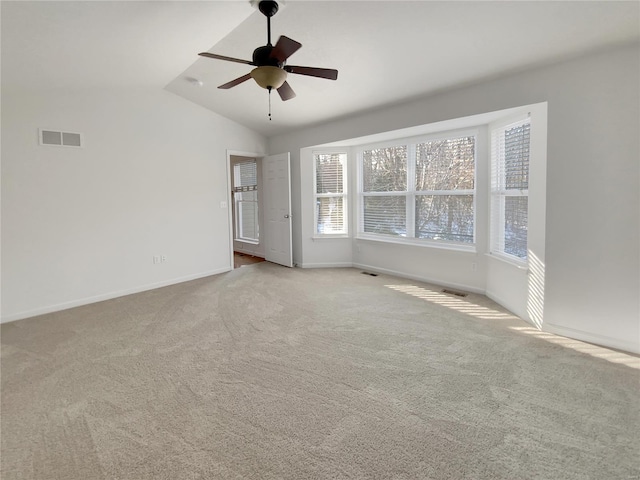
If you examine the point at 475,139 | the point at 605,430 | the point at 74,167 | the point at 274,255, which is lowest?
the point at 605,430

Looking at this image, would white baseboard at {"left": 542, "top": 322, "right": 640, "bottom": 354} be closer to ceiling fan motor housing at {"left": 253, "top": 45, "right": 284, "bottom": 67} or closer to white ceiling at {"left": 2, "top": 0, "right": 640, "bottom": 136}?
white ceiling at {"left": 2, "top": 0, "right": 640, "bottom": 136}

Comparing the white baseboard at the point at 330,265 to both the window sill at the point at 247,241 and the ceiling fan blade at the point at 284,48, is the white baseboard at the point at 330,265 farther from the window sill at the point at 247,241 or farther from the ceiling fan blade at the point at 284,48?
the ceiling fan blade at the point at 284,48

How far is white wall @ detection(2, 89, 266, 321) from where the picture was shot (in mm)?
3840

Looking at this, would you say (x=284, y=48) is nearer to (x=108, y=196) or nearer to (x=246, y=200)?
(x=108, y=196)

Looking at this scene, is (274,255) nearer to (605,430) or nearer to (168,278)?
(168,278)

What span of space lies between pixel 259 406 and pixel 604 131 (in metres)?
3.51

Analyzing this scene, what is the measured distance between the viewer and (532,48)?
2.89 meters

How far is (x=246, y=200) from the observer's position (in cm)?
789

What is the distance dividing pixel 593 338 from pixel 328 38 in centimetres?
378

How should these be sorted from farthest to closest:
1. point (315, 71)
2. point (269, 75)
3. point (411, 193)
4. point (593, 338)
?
point (411, 193) → point (593, 338) → point (315, 71) → point (269, 75)

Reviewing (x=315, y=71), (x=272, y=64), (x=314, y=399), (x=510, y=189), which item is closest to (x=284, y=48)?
(x=272, y=64)

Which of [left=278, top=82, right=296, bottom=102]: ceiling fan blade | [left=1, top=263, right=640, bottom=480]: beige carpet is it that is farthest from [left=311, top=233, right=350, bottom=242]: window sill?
[left=278, top=82, right=296, bottom=102]: ceiling fan blade

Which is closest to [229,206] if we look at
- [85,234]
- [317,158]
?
[317,158]

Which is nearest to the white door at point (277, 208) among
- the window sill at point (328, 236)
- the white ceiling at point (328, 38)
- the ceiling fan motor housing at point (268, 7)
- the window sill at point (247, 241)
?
the window sill at point (328, 236)
